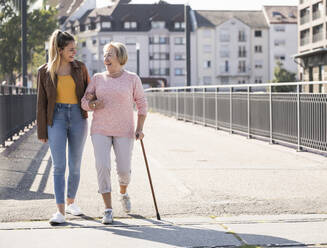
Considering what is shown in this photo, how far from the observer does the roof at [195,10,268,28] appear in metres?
93.3

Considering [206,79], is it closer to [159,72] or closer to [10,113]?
[159,72]

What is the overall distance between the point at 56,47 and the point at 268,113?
340 inches

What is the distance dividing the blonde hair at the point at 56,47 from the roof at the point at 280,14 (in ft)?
293

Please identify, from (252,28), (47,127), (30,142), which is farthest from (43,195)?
(252,28)

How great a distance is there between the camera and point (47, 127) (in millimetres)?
5832

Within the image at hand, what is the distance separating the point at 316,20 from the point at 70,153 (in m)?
Result: 59.3

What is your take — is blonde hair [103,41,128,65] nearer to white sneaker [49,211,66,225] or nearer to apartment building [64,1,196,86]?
white sneaker [49,211,66,225]

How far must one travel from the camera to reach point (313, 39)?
A: 63562 millimetres

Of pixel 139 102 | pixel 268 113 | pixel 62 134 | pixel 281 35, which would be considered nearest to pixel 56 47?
pixel 62 134

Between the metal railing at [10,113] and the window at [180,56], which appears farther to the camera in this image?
the window at [180,56]

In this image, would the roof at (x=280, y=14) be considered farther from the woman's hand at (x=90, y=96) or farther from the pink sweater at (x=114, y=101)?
the woman's hand at (x=90, y=96)

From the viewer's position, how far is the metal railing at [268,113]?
11.2 metres

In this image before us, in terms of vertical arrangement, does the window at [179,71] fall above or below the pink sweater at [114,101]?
above

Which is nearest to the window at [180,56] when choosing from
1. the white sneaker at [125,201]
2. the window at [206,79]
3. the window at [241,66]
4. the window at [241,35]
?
the window at [206,79]
